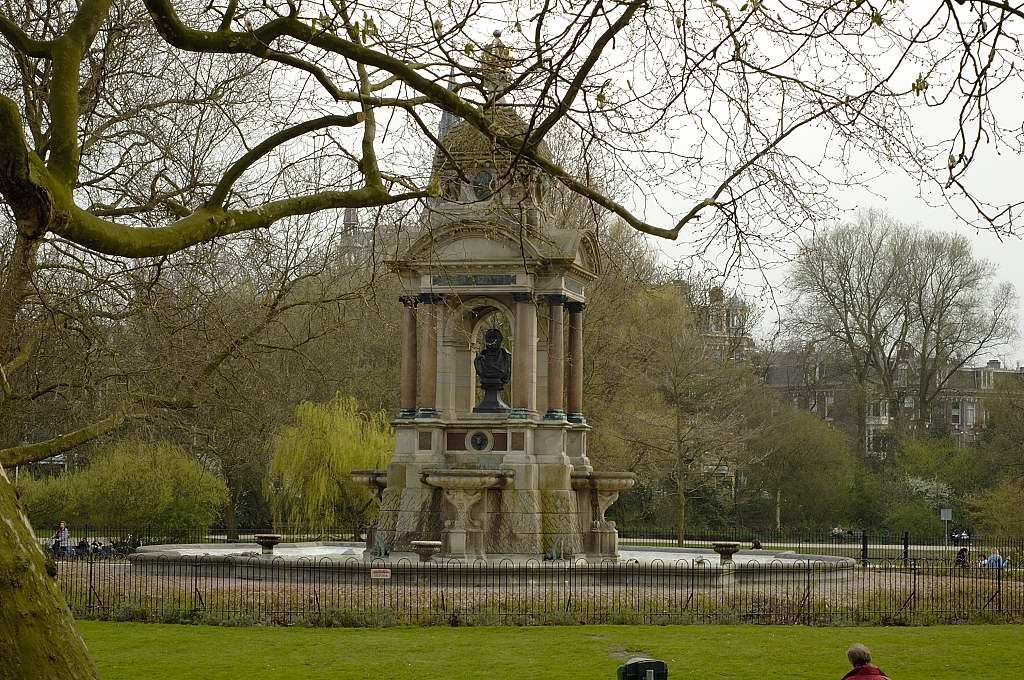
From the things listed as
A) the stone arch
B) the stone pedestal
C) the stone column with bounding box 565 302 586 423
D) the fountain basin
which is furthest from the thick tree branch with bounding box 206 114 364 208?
the stone column with bounding box 565 302 586 423

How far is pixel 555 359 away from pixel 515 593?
656 centimetres

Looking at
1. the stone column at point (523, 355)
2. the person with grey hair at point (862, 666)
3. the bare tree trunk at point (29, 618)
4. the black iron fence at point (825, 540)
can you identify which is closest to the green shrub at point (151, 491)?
the black iron fence at point (825, 540)

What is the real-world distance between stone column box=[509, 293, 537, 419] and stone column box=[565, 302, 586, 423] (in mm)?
1497

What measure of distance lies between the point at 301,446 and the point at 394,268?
15433mm

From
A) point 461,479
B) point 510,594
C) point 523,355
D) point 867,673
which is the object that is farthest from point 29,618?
point 523,355

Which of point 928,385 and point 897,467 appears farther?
point 928,385

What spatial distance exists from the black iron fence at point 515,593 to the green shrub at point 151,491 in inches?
385

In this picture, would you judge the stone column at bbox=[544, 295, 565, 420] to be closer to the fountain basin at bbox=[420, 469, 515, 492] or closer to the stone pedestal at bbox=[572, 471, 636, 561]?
the stone pedestal at bbox=[572, 471, 636, 561]

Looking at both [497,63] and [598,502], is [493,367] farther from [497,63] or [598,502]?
[497,63]

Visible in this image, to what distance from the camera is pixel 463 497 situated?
25344mm

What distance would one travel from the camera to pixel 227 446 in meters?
41.2

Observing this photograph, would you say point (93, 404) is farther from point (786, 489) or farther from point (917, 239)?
point (917, 239)

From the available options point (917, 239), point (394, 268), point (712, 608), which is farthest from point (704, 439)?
point (712, 608)

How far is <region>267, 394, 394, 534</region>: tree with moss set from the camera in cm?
3925
